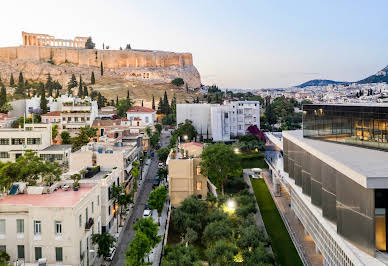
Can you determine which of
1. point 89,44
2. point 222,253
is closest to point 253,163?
point 222,253

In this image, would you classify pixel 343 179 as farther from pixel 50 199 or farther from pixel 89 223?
pixel 50 199

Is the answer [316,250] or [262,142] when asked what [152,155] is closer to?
[262,142]

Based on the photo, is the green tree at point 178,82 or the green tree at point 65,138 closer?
the green tree at point 65,138

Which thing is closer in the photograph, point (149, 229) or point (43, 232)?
point (43, 232)

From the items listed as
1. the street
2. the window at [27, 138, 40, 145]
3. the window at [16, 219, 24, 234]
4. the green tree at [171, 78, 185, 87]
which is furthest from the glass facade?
the green tree at [171, 78, 185, 87]

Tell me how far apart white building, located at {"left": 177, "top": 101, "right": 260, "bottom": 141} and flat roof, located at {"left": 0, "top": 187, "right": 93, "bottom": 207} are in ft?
143

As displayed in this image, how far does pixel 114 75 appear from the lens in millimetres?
131375

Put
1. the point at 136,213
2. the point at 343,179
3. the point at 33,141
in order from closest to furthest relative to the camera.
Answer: the point at 343,179 < the point at 136,213 < the point at 33,141

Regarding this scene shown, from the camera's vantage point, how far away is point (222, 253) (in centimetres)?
1734

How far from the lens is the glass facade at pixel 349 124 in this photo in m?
18.0

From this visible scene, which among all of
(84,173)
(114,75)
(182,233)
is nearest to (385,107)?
(182,233)

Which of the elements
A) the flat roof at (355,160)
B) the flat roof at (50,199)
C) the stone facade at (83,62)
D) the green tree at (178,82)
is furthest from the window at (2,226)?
the green tree at (178,82)

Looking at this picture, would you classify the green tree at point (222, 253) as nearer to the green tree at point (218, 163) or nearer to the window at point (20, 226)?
the window at point (20, 226)

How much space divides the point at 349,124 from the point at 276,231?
874 centimetres
